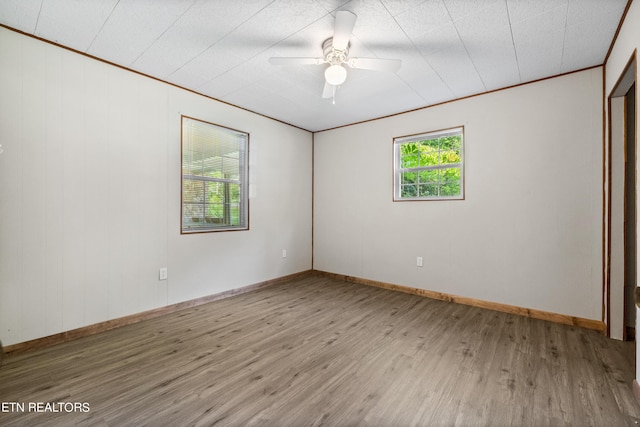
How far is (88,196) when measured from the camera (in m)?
2.56

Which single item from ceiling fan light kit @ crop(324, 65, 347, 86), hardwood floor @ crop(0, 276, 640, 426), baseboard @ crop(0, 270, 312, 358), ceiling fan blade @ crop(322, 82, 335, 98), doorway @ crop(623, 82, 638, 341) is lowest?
hardwood floor @ crop(0, 276, 640, 426)

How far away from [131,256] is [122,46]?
6.39ft

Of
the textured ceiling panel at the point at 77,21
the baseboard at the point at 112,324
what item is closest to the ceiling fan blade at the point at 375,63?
the textured ceiling panel at the point at 77,21

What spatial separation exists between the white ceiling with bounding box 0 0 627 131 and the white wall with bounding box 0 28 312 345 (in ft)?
0.89

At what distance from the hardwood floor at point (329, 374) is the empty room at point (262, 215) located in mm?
18

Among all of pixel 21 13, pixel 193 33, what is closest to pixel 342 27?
pixel 193 33

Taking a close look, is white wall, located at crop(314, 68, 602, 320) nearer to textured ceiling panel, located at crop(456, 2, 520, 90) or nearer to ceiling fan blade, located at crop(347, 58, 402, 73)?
textured ceiling panel, located at crop(456, 2, 520, 90)

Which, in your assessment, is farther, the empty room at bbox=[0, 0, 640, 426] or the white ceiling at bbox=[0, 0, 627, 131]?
the white ceiling at bbox=[0, 0, 627, 131]

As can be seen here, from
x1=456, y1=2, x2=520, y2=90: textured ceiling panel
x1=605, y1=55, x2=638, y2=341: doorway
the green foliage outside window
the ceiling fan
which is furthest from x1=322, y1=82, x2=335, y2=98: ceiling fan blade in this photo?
x1=605, y1=55, x2=638, y2=341: doorway

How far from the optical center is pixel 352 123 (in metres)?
4.49

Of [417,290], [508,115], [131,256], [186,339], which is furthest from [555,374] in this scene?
[131,256]

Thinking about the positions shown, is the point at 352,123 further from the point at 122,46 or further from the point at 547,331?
the point at 547,331

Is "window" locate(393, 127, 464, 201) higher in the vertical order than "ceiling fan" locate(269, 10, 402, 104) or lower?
lower

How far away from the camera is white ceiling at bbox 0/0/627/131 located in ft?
6.34
